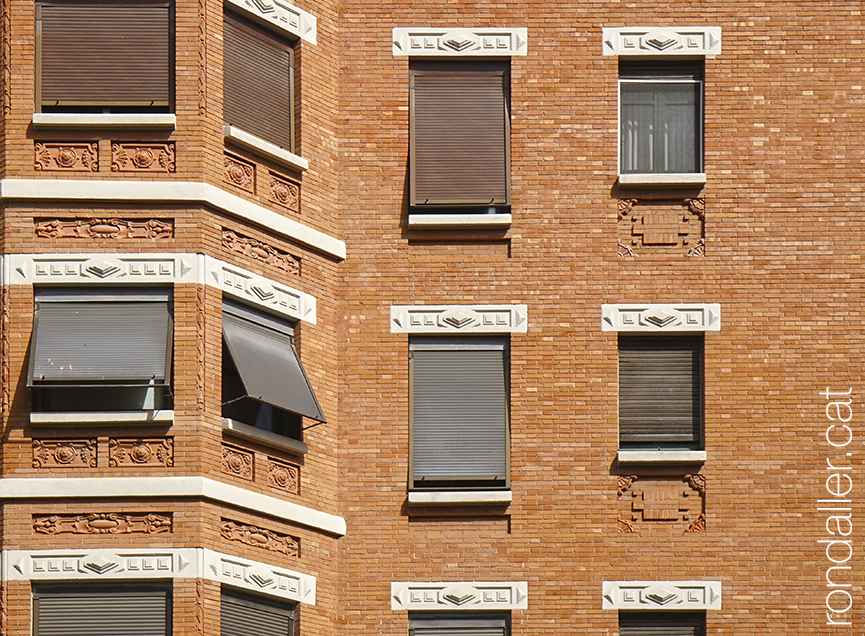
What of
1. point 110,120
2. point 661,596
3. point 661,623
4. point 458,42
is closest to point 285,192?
point 110,120

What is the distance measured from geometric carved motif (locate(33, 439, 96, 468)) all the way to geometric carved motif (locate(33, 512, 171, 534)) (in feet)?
2.26

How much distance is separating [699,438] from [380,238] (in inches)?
224

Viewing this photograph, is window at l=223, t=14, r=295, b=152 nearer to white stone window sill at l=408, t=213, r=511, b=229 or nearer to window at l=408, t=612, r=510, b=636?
white stone window sill at l=408, t=213, r=511, b=229

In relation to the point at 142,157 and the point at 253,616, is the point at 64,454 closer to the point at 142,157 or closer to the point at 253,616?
the point at 253,616

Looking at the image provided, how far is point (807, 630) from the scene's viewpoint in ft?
73.5

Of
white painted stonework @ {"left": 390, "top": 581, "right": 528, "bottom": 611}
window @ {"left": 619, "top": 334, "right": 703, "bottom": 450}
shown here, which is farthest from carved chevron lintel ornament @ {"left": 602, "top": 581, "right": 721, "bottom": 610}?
window @ {"left": 619, "top": 334, "right": 703, "bottom": 450}

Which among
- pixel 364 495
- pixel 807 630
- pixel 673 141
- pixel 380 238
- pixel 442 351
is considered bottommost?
pixel 807 630

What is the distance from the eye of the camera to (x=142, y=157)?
70.8 feet

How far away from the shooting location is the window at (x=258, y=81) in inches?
891

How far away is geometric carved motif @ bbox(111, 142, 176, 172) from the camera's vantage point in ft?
70.7

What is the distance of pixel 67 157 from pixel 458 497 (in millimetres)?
7366

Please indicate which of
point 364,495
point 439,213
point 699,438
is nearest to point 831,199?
point 699,438

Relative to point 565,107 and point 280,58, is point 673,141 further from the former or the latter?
point 280,58

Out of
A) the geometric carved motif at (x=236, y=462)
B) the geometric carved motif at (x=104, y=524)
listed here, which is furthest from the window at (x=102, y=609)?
the geometric carved motif at (x=236, y=462)
